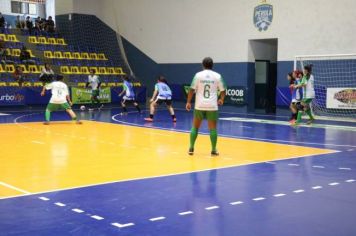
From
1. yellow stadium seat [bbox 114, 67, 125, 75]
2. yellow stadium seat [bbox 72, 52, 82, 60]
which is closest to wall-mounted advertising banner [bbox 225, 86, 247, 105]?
yellow stadium seat [bbox 114, 67, 125, 75]

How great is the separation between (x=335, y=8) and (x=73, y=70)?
15.2 meters

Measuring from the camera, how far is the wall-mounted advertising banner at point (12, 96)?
2412 centimetres

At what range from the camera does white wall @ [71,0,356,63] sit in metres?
22.3

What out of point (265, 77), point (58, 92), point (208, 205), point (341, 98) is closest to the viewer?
point (208, 205)

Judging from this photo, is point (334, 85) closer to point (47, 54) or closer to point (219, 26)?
point (219, 26)

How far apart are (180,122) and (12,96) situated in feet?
32.3

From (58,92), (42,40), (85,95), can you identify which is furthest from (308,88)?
(42,40)

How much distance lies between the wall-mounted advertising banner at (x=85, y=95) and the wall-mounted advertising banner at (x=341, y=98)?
11909 mm

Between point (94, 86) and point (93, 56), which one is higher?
point (93, 56)

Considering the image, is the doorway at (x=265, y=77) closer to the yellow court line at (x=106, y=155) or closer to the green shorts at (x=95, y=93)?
the green shorts at (x=95, y=93)

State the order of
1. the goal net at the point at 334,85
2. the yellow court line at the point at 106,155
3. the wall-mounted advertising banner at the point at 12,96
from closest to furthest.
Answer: the yellow court line at the point at 106,155
the goal net at the point at 334,85
the wall-mounted advertising banner at the point at 12,96

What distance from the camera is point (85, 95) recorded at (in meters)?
27.0

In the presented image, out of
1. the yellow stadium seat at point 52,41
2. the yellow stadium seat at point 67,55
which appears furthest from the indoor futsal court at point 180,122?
the yellow stadium seat at point 52,41

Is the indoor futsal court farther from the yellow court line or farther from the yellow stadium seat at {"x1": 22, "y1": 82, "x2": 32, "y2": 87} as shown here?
the yellow stadium seat at {"x1": 22, "y1": 82, "x2": 32, "y2": 87}
